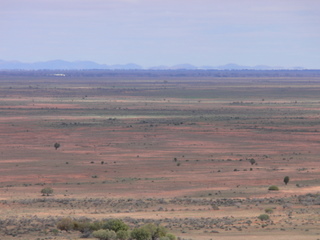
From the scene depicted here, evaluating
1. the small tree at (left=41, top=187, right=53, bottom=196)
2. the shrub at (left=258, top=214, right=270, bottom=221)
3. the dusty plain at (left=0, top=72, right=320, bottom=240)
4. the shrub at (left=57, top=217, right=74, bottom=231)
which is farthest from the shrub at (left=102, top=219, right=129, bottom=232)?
the small tree at (left=41, top=187, right=53, bottom=196)

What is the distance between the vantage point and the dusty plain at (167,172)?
1047 inches

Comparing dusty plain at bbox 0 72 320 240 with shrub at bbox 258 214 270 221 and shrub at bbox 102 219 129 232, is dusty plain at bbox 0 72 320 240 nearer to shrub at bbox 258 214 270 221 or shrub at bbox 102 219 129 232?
shrub at bbox 258 214 270 221

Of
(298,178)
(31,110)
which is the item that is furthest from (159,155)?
(31,110)

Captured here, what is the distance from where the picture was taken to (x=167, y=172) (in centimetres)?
4566

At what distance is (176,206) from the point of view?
1238 inches

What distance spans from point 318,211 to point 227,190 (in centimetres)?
832

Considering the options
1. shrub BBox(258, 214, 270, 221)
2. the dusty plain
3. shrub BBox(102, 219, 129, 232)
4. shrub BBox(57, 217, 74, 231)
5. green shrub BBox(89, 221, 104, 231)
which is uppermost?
shrub BBox(102, 219, 129, 232)

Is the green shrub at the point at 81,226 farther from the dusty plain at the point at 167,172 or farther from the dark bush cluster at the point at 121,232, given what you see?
the dusty plain at the point at 167,172

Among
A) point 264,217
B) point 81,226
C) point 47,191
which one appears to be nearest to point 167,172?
point 47,191

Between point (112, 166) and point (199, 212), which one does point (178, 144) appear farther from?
point (199, 212)

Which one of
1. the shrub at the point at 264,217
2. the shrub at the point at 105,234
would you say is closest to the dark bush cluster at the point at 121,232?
the shrub at the point at 105,234

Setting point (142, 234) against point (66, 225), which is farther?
point (66, 225)

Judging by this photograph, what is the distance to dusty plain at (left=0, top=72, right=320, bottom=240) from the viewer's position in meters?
26.6

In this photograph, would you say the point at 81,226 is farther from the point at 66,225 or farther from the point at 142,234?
the point at 142,234
